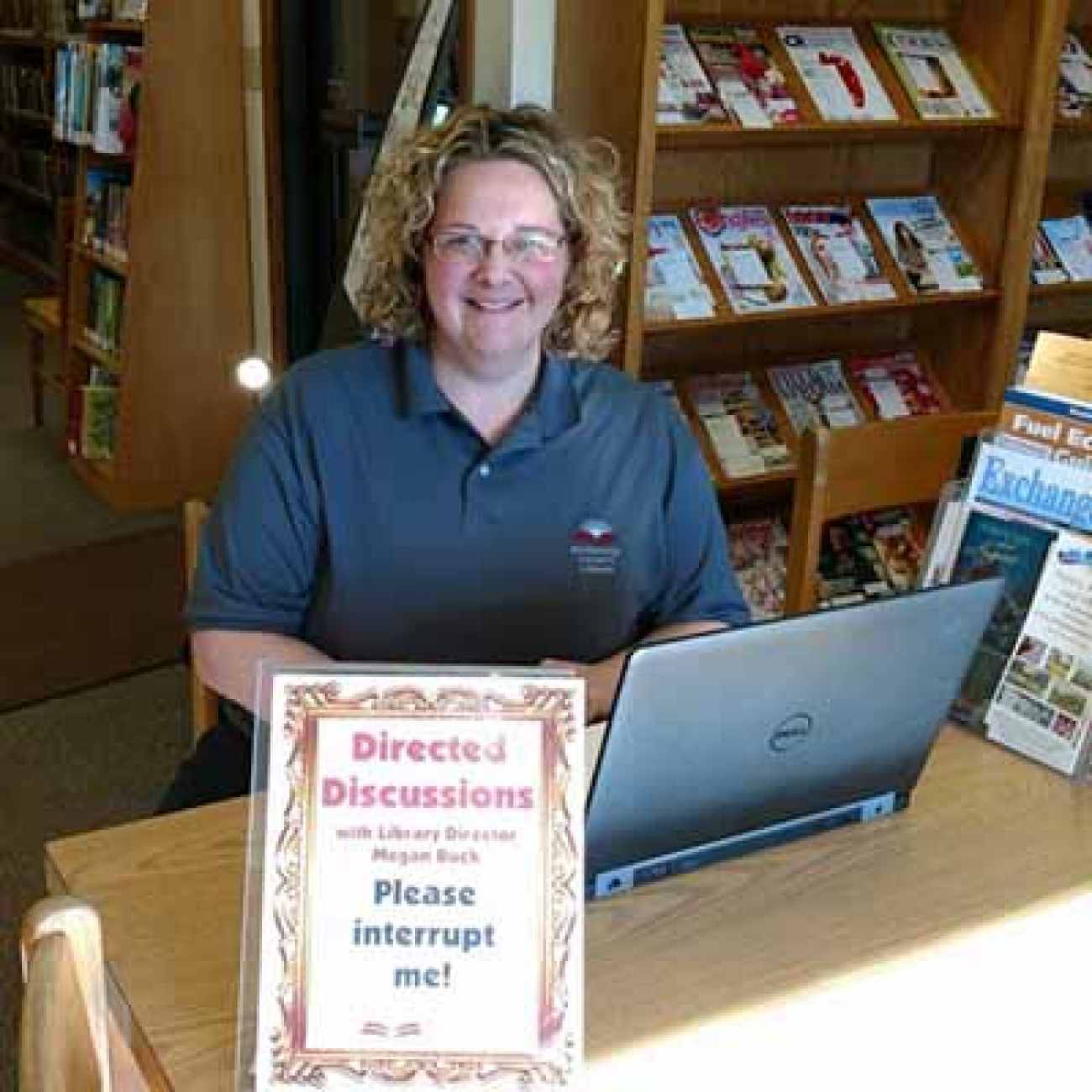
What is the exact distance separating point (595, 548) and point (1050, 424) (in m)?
0.52

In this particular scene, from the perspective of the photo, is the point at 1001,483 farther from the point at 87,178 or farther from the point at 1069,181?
the point at 87,178

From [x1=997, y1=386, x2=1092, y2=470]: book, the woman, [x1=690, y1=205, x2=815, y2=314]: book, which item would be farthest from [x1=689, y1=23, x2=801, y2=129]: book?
[x1=997, y1=386, x2=1092, y2=470]: book

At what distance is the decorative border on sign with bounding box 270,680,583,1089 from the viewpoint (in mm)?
793

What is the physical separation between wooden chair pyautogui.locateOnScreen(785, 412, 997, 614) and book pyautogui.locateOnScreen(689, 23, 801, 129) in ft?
3.24

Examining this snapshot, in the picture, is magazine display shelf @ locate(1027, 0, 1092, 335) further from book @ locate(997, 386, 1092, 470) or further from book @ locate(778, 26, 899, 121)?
book @ locate(997, 386, 1092, 470)

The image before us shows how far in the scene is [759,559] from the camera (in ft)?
10.3

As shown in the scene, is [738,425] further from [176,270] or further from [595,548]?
[176,270]

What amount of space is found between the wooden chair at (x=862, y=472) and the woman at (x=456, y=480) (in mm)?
229

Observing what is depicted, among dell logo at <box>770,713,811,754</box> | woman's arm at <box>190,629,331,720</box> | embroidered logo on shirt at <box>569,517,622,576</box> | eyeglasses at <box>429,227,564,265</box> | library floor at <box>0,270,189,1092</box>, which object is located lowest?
library floor at <box>0,270,189,1092</box>

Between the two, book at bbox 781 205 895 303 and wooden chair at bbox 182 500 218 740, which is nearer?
wooden chair at bbox 182 500 218 740

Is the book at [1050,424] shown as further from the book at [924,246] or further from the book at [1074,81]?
the book at [1074,81]

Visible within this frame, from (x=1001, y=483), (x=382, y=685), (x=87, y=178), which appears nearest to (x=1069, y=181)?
(x=1001, y=483)

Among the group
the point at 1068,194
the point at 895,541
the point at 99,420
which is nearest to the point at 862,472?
the point at 895,541

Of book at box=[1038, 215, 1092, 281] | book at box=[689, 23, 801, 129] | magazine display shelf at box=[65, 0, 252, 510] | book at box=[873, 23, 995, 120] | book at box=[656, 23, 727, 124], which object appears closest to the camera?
book at box=[656, 23, 727, 124]
